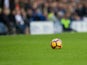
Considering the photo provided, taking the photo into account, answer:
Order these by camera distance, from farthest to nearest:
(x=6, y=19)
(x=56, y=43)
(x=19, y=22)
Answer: (x=19, y=22) → (x=6, y=19) → (x=56, y=43)

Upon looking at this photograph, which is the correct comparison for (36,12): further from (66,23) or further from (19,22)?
(66,23)

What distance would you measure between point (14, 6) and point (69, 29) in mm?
3394

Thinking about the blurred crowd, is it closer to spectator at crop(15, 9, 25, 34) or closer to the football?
spectator at crop(15, 9, 25, 34)

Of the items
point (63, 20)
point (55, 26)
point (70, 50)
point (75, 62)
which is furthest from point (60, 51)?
point (63, 20)

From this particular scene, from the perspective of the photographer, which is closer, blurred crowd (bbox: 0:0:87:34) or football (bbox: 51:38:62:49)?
football (bbox: 51:38:62:49)

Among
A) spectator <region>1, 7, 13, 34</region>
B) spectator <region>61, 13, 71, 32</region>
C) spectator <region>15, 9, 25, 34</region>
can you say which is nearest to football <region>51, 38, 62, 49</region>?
spectator <region>1, 7, 13, 34</region>

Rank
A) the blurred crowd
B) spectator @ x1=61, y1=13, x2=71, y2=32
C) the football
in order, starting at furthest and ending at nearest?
spectator @ x1=61, y1=13, x2=71, y2=32 → the blurred crowd → the football

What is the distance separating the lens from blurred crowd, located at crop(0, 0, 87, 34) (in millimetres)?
22031

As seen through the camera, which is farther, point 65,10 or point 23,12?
point 65,10

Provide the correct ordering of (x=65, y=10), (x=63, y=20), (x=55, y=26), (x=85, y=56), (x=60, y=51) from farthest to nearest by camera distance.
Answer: (x=65, y=10)
(x=63, y=20)
(x=55, y=26)
(x=60, y=51)
(x=85, y=56)

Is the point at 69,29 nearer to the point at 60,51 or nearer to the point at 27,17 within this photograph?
the point at 27,17

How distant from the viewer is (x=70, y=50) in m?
12.7

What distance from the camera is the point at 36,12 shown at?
23531 millimetres

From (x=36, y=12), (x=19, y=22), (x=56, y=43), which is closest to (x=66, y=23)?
(x=36, y=12)
